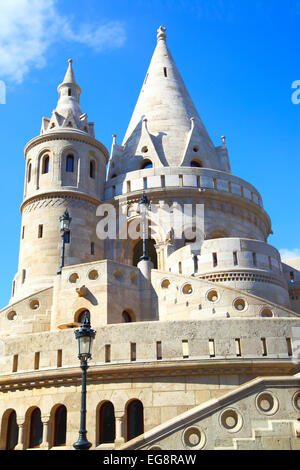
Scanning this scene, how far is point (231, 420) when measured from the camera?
11.5 metres

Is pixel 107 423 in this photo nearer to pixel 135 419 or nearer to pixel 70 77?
pixel 135 419

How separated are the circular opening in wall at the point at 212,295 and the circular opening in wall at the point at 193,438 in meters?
7.62

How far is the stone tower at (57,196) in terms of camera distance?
25.0 metres

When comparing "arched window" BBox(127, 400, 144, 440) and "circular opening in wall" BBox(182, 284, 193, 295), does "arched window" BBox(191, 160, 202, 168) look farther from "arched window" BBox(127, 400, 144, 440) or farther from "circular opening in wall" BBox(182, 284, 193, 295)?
"arched window" BBox(127, 400, 144, 440)

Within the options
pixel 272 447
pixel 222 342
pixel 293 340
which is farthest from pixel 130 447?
pixel 293 340

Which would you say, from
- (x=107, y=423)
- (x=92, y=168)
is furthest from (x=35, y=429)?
(x=92, y=168)

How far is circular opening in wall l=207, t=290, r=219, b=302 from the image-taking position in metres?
18.8

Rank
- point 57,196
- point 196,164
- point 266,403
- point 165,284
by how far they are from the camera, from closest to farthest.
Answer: point 266,403
point 165,284
point 57,196
point 196,164

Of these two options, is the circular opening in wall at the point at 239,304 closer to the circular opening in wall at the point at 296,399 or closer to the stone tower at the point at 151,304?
the stone tower at the point at 151,304

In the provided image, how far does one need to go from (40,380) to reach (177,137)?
18.7 m

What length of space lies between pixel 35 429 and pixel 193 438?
5.65 meters

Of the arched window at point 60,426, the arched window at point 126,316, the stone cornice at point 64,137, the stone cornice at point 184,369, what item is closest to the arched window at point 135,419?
the stone cornice at point 184,369
